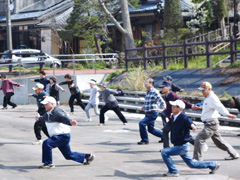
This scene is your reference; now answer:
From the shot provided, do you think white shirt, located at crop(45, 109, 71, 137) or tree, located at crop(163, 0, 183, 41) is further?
tree, located at crop(163, 0, 183, 41)

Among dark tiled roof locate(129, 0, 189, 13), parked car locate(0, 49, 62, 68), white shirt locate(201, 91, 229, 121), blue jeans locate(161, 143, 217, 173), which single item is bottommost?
blue jeans locate(161, 143, 217, 173)

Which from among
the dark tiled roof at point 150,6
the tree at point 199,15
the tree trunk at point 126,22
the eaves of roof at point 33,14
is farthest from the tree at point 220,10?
the eaves of roof at point 33,14

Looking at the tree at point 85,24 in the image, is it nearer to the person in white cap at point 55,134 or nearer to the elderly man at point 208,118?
the elderly man at point 208,118

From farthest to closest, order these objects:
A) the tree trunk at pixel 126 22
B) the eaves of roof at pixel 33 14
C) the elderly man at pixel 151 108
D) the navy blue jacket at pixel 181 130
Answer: the eaves of roof at pixel 33 14, the tree trunk at pixel 126 22, the elderly man at pixel 151 108, the navy blue jacket at pixel 181 130

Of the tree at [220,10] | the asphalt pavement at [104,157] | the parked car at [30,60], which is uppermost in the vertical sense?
the tree at [220,10]

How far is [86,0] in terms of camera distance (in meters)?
30.8

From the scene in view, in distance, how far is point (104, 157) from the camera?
10438 mm

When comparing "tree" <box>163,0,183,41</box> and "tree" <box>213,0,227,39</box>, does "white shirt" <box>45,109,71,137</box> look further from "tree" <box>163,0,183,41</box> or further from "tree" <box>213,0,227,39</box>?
"tree" <box>213,0,227,39</box>

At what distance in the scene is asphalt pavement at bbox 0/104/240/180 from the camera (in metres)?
8.80

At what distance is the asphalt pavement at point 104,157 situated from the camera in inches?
346

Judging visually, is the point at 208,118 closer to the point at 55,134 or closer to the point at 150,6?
the point at 55,134

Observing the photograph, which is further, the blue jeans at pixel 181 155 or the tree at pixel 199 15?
the tree at pixel 199 15

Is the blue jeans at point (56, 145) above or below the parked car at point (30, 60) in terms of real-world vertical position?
below

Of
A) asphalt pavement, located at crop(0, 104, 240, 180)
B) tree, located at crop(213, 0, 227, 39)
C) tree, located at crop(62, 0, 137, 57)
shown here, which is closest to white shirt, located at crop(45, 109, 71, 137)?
asphalt pavement, located at crop(0, 104, 240, 180)
